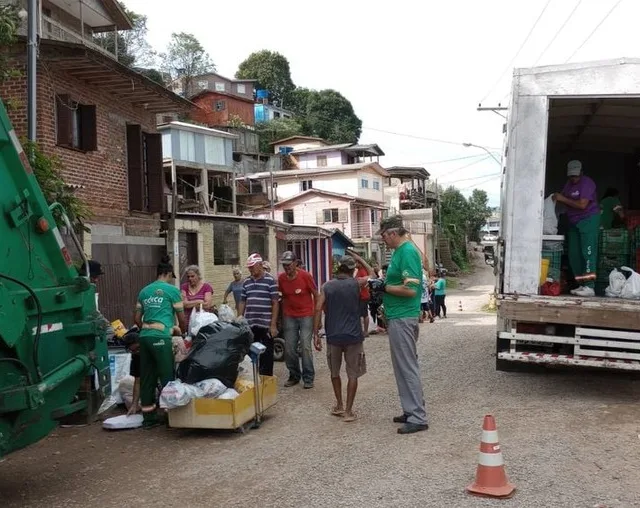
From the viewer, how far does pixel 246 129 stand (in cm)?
5338

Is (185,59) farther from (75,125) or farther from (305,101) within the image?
(75,125)

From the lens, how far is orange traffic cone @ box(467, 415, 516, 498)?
4504 millimetres

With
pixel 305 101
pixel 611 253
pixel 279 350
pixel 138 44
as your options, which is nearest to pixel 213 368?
pixel 279 350

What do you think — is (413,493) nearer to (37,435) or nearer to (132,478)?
(132,478)

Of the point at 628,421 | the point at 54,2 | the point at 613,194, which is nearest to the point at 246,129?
the point at 54,2

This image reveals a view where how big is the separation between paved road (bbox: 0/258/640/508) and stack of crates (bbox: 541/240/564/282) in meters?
1.36

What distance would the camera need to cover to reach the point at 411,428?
6262 mm

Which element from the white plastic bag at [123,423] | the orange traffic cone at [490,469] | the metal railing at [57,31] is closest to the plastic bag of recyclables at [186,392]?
the white plastic bag at [123,423]

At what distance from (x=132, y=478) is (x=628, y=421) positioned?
14.8ft

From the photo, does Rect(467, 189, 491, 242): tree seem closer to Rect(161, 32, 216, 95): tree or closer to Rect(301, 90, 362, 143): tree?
Rect(301, 90, 362, 143): tree

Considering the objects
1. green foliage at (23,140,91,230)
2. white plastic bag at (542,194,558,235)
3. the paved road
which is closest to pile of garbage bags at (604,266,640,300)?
white plastic bag at (542,194,558,235)

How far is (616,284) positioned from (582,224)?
3.17ft

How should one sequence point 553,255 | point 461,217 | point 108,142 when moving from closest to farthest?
point 553,255, point 108,142, point 461,217

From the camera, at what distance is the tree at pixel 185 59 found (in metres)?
58.7
